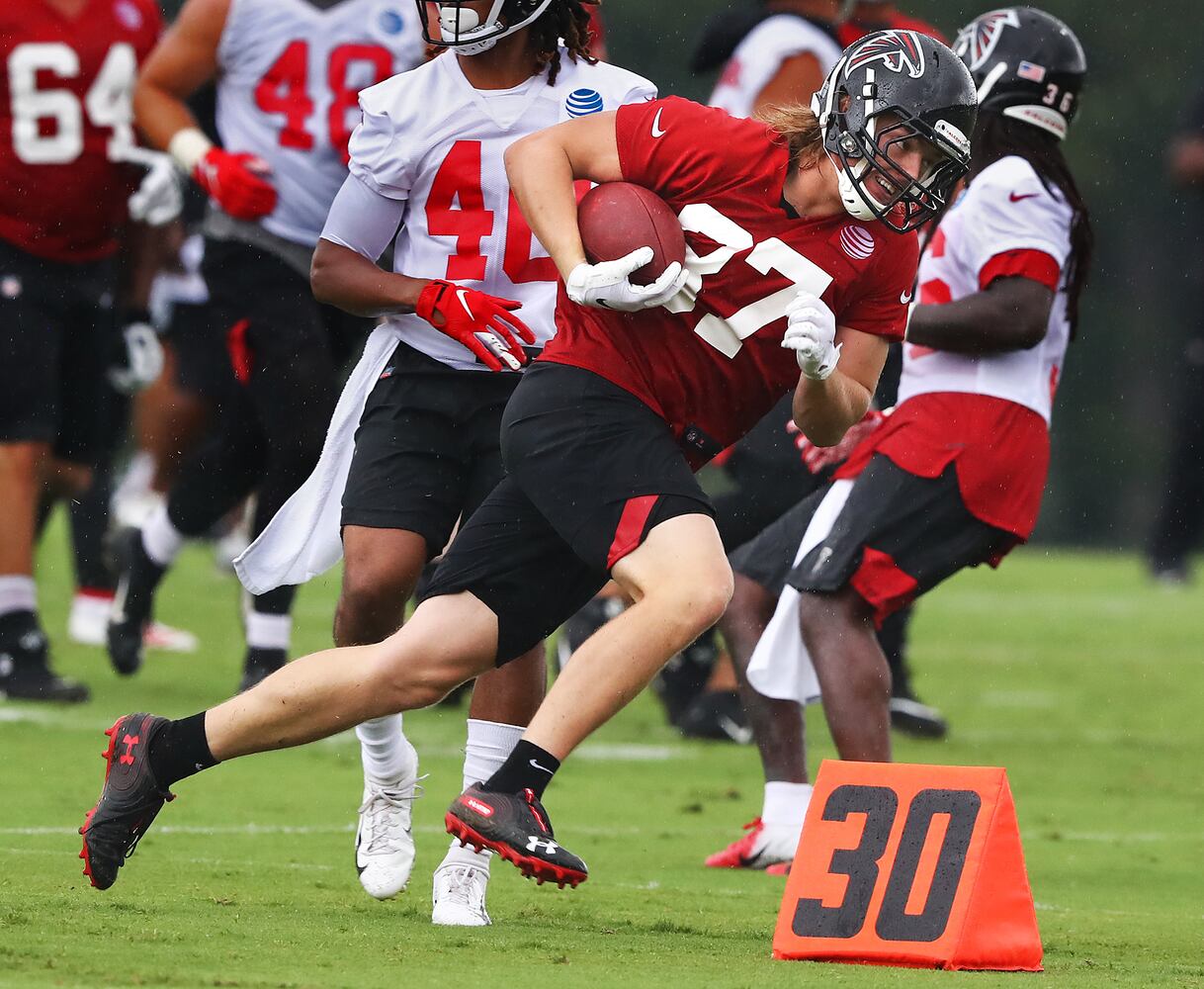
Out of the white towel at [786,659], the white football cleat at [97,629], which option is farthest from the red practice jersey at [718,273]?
the white football cleat at [97,629]

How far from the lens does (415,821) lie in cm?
633

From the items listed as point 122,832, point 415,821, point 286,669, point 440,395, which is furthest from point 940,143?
point 415,821

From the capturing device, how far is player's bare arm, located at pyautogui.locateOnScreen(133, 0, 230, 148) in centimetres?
781

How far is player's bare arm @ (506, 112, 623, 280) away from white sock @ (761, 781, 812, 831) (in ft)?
6.05

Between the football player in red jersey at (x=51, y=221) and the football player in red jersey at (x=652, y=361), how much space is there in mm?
3480

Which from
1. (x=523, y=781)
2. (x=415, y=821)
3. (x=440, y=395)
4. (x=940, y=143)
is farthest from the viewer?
(x=415, y=821)

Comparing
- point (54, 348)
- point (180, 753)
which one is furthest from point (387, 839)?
point (54, 348)

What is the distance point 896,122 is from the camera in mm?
4496

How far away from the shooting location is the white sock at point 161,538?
8.28 meters

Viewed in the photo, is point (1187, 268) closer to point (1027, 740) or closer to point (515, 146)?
point (1027, 740)

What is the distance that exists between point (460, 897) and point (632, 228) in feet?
4.55

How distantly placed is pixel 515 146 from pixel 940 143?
859mm

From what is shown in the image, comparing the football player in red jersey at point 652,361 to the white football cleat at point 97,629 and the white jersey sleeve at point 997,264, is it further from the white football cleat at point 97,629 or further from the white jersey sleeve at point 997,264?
the white football cleat at point 97,629

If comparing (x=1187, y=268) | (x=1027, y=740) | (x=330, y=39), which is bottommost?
(x=1187, y=268)
